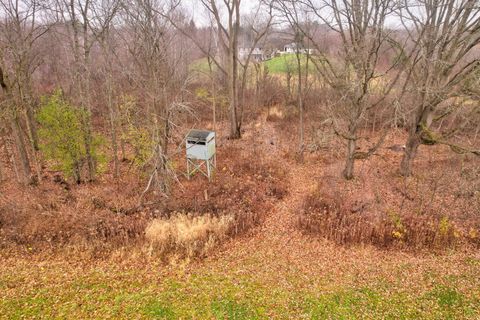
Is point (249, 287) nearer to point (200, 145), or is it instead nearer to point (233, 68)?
point (200, 145)

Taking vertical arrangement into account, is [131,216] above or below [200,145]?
below

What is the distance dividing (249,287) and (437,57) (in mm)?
9986

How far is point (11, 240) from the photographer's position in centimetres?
879

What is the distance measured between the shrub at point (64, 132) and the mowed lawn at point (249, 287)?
4308mm

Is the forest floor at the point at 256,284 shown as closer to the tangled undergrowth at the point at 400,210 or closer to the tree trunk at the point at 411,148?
the tangled undergrowth at the point at 400,210

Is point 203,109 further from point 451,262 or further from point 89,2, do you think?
point 451,262

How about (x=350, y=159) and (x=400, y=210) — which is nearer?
(x=400, y=210)

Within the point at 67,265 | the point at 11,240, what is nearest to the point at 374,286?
the point at 67,265

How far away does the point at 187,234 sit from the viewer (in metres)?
8.95

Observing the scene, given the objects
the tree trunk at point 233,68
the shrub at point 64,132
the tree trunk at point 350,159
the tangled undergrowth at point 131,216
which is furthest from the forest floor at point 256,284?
the tree trunk at point 233,68

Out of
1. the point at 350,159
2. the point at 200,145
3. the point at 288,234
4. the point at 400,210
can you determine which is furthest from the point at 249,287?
the point at 350,159

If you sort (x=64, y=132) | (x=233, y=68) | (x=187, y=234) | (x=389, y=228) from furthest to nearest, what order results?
(x=233, y=68)
(x=64, y=132)
(x=389, y=228)
(x=187, y=234)

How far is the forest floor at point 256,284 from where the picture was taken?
21.7 feet

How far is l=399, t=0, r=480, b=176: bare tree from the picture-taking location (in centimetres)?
999
